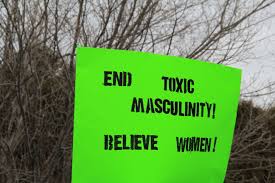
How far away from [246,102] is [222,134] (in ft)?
13.3

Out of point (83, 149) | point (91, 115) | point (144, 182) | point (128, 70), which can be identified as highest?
point (128, 70)

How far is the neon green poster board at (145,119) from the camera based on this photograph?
64.9 inches

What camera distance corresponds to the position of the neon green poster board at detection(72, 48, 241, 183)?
1.65m

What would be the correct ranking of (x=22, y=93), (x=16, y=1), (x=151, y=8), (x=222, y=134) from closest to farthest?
(x=222, y=134), (x=16, y=1), (x=22, y=93), (x=151, y=8)

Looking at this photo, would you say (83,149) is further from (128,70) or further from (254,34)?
(254,34)

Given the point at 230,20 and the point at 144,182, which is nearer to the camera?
the point at 144,182

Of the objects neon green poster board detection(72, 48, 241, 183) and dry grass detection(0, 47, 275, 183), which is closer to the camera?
neon green poster board detection(72, 48, 241, 183)

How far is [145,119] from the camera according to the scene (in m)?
→ 1.72

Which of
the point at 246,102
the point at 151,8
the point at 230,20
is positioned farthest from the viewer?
the point at 246,102

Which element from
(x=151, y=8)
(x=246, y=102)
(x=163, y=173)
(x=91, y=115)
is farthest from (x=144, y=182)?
(x=246, y=102)

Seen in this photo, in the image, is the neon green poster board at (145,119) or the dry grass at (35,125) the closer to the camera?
the neon green poster board at (145,119)

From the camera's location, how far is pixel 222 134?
191 centimetres

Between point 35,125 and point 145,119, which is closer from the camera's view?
point 145,119

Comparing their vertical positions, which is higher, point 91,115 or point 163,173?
point 91,115
